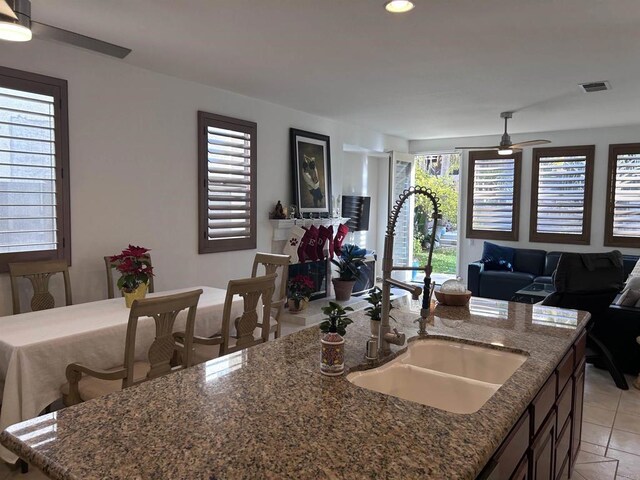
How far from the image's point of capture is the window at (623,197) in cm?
656

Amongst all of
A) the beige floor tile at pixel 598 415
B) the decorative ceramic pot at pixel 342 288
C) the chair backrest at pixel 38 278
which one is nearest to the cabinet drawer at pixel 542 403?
A: the beige floor tile at pixel 598 415

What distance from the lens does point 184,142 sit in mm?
4434

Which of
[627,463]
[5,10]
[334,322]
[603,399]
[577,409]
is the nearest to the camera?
[334,322]

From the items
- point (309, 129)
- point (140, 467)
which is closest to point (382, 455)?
point (140, 467)

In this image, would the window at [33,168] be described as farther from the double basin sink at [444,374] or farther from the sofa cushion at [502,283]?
the sofa cushion at [502,283]

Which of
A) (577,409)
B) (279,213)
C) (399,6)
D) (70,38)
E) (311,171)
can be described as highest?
(399,6)

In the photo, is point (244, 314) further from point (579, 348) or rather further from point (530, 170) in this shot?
point (530, 170)

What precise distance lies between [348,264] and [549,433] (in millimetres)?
4651

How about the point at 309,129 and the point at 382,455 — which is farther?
the point at 309,129

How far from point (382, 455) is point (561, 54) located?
3459 mm

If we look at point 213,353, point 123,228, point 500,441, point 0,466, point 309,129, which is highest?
point 309,129

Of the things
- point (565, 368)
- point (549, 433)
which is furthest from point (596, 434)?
point (549, 433)

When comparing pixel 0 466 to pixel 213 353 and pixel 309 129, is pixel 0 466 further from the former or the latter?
pixel 309 129

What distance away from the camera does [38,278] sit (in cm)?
326
